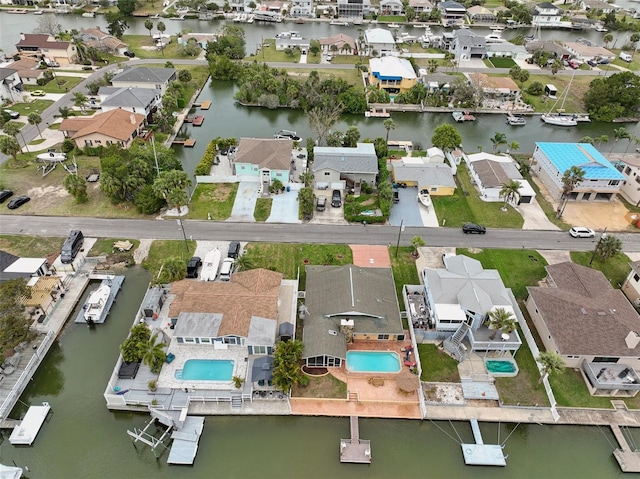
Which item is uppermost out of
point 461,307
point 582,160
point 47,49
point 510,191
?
point 47,49

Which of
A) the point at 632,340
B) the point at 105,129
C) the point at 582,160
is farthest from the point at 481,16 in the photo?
the point at 632,340

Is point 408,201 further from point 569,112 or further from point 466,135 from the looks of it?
point 569,112

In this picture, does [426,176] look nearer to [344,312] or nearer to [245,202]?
[245,202]

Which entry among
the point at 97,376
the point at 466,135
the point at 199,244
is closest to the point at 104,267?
the point at 199,244

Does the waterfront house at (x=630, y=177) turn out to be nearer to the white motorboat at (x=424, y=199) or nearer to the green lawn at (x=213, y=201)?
the white motorboat at (x=424, y=199)

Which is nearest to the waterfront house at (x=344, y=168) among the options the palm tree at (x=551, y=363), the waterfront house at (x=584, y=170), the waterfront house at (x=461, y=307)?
the waterfront house at (x=461, y=307)
